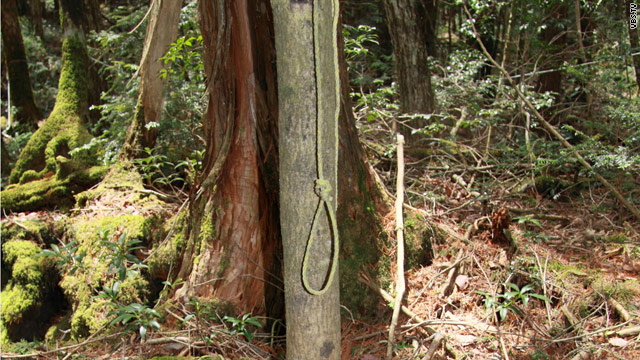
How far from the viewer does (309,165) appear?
1991 millimetres

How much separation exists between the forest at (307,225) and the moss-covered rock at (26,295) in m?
0.02

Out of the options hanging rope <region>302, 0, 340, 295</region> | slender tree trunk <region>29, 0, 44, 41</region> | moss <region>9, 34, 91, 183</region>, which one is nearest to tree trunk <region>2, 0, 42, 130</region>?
moss <region>9, 34, 91, 183</region>

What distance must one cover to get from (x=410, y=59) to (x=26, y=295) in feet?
18.1

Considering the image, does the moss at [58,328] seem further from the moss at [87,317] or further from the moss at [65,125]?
the moss at [65,125]

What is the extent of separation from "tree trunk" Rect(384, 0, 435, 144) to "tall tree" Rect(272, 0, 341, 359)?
4006mm

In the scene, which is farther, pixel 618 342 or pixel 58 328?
pixel 58 328

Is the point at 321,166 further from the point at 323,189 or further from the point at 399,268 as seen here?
the point at 399,268

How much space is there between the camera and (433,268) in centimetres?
358

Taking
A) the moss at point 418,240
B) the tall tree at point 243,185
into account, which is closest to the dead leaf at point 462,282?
the moss at point 418,240

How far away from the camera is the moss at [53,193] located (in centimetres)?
555

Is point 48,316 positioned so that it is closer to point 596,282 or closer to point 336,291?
point 336,291

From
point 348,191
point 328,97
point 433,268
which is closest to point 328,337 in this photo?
point 328,97

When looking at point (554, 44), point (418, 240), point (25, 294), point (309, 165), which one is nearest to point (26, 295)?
point (25, 294)

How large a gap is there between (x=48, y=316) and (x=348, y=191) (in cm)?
402
